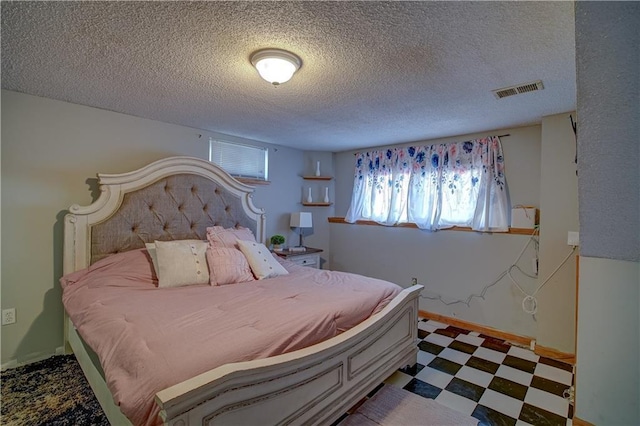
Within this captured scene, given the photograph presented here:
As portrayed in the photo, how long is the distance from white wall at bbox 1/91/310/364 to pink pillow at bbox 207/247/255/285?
1.20m

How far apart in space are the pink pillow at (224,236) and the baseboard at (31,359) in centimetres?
141

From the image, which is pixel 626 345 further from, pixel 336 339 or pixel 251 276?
pixel 251 276

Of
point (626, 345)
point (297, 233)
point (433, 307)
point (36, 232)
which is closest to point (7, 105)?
point (36, 232)

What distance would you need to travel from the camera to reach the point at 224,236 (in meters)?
2.75

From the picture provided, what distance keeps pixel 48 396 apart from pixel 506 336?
3.71m

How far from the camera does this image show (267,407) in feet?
4.10

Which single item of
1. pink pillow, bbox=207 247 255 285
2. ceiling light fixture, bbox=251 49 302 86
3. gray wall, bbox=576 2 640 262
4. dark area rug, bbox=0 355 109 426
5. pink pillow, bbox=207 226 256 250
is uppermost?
ceiling light fixture, bbox=251 49 302 86

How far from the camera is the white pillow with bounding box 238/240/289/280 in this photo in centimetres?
249

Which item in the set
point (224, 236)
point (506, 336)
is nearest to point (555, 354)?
point (506, 336)

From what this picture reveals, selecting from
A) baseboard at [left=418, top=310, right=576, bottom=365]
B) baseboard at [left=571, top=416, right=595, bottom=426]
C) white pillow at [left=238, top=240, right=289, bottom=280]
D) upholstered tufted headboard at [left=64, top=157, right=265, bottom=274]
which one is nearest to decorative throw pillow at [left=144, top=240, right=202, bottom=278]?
upholstered tufted headboard at [left=64, top=157, right=265, bottom=274]

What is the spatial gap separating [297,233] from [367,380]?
8.40 feet

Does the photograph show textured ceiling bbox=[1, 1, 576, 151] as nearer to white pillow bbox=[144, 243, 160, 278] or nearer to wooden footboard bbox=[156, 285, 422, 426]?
white pillow bbox=[144, 243, 160, 278]

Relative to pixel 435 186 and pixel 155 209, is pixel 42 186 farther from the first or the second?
pixel 435 186

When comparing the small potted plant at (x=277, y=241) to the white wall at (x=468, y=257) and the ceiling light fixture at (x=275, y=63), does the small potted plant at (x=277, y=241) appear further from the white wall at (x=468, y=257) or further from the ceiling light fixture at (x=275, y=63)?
the ceiling light fixture at (x=275, y=63)
